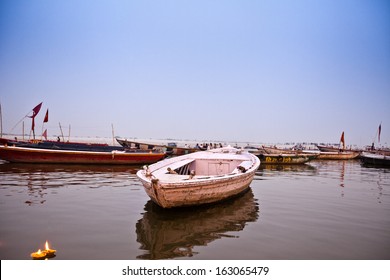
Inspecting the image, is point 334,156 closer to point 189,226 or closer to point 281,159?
point 281,159

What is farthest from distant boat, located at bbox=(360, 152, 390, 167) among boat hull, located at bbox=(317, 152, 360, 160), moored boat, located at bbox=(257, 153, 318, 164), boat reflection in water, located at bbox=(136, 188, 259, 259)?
boat reflection in water, located at bbox=(136, 188, 259, 259)

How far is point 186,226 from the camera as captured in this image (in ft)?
22.2

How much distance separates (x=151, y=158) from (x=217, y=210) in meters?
14.9

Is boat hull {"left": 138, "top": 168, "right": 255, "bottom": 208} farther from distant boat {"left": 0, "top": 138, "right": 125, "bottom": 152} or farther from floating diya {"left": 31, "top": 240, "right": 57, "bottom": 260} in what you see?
distant boat {"left": 0, "top": 138, "right": 125, "bottom": 152}

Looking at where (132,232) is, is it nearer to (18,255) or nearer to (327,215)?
(18,255)

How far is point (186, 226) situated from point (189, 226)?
8 centimetres

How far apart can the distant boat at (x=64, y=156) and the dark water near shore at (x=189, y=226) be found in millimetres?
8517

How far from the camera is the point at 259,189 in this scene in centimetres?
1242

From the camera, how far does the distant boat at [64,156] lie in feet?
61.6

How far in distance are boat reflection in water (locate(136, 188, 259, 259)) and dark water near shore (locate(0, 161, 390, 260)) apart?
0.9 inches

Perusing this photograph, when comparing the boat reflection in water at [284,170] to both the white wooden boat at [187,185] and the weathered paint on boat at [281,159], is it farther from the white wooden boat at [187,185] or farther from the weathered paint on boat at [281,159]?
the white wooden boat at [187,185]

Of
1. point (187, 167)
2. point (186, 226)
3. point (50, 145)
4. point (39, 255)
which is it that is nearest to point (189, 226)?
point (186, 226)

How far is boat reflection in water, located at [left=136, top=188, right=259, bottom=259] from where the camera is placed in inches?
213

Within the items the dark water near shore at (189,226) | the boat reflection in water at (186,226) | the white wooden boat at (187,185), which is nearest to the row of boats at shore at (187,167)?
the white wooden boat at (187,185)
